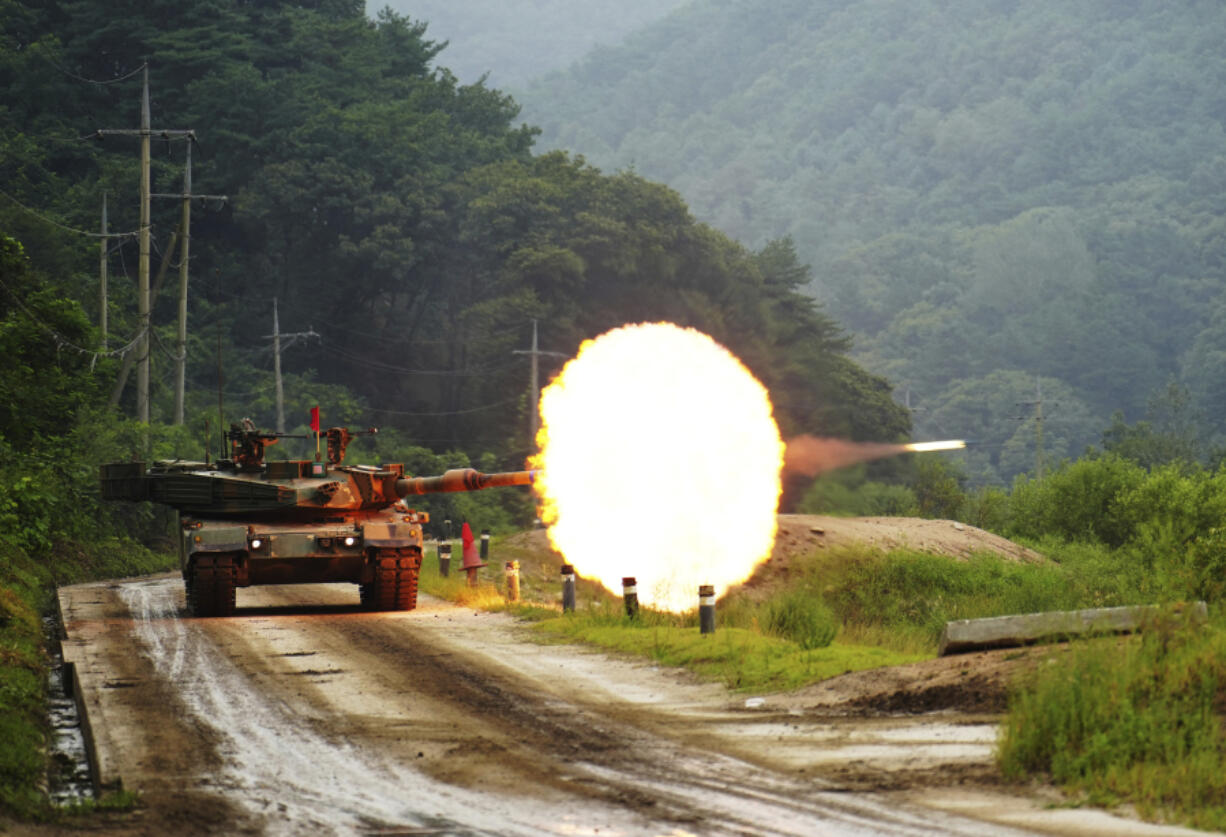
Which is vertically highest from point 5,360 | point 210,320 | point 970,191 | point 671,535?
point 970,191

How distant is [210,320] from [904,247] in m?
91.8

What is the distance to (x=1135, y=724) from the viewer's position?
38.0ft

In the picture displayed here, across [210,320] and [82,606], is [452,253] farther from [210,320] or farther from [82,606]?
[82,606]

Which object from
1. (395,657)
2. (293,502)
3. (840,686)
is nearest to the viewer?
(840,686)

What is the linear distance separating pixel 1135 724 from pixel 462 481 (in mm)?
16361

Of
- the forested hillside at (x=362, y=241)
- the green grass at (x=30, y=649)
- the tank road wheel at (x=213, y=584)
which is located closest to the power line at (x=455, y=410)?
the forested hillside at (x=362, y=241)

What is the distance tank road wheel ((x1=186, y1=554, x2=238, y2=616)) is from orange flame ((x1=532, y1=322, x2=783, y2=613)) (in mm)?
4994

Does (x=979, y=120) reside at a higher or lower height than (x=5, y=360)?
higher

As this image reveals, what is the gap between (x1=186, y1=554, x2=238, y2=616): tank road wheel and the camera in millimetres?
24750

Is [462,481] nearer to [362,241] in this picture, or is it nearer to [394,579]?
[394,579]

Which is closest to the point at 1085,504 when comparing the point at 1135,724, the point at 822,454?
the point at 822,454

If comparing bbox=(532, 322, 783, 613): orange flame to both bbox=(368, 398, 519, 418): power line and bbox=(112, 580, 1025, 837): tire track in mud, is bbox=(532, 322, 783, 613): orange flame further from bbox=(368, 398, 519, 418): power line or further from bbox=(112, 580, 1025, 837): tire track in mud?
bbox=(368, 398, 519, 418): power line

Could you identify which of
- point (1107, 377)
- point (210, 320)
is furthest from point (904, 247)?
point (210, 320)

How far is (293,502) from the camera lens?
26125 mm
